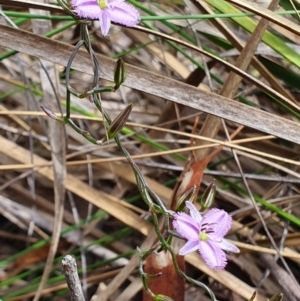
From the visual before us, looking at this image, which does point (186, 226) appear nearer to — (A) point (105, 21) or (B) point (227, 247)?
(B) point (227, 247)

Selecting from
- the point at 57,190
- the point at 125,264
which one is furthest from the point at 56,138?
the point at 125,264

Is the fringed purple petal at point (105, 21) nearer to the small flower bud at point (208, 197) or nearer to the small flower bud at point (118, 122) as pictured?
the small flower bud at point (118, 122)

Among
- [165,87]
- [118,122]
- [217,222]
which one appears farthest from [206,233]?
[165,87]

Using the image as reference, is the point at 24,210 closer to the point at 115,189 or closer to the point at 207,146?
the point at 115,189

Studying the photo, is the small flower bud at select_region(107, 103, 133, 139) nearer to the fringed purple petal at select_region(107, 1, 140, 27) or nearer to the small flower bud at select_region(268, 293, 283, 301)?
the fringed purple petal at select_region(107, 1, 140, 27)

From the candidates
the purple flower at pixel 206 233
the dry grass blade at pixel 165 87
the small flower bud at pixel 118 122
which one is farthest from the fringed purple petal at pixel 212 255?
the dry grass blade at pixel 165 87
